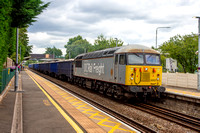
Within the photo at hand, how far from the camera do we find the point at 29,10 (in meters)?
14.2

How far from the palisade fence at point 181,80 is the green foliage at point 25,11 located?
51.1 feet

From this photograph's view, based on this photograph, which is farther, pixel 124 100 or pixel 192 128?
pixel 124 100

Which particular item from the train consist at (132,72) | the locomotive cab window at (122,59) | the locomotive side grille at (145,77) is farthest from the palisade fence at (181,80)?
the locomotive cab window at (122,59)

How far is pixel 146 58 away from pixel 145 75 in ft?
3.85

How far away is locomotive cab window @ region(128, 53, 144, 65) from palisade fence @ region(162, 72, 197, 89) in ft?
32.3

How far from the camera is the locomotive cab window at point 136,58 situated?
43.9 ft

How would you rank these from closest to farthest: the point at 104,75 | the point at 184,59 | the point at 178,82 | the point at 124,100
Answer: the point at 124,100 < the point at 104,75 < the point at 178,82 < the point at 184,59

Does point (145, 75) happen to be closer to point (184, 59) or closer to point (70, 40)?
point (184, 59)

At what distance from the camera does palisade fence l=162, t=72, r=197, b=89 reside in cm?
2071

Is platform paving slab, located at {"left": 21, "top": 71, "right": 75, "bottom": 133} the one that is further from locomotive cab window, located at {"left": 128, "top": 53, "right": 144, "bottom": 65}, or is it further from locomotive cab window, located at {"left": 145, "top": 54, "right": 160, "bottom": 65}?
locomotive cab window, located at {"left": 145, "top": 54, "right": 160, "bottom": 65}

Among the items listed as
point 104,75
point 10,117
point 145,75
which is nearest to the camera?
point 10,117

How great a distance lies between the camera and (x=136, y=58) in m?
13.5

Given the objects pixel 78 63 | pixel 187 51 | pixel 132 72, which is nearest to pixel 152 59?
pixel 132 72

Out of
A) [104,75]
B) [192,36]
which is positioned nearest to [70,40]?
[192,36]
